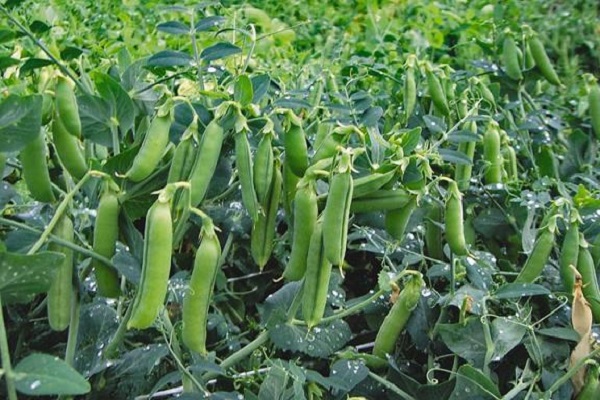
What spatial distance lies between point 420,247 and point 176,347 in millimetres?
465

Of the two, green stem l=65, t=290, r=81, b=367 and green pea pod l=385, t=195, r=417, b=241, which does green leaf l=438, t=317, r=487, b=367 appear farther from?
green stem l=65, t=290, r=81, b=367

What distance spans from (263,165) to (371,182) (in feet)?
0.43

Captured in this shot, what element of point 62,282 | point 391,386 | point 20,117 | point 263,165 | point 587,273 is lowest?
point 391,386

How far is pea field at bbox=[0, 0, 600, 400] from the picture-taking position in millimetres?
1053

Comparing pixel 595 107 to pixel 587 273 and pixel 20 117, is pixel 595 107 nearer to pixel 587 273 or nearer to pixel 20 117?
pixel 587 273

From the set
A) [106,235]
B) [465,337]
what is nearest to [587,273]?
[465,337]

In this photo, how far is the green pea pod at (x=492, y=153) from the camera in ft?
5.24

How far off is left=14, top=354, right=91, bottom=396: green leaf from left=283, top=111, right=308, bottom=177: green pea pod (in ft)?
1.26

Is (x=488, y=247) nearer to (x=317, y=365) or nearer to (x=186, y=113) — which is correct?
(x=317, y=365)

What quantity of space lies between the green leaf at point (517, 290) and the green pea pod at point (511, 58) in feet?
2.53

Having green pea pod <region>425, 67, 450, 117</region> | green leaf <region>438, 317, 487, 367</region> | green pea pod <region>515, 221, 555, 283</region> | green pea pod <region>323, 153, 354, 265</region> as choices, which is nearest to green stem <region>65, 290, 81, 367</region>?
green pea pod <region>323, 153, 354, 265</region>

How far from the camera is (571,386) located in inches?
49.8

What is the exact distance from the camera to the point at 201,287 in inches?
40.4

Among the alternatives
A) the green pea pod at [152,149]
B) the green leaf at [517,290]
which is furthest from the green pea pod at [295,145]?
the green leaf at [517,290]
